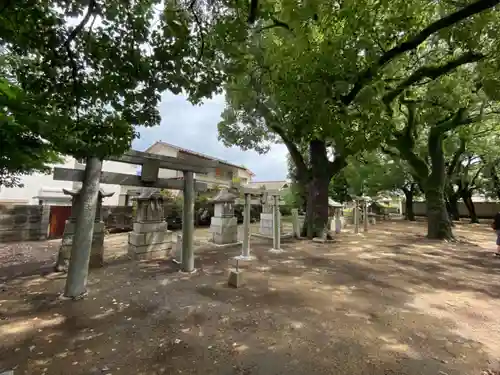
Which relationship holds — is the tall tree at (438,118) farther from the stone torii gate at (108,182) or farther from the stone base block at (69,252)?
the stone base block at (69,252)

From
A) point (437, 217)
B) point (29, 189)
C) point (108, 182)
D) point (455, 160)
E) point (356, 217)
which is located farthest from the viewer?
point (29, 189)

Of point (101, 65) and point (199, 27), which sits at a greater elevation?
point (199, 27)

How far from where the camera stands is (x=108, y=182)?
18.2 ft

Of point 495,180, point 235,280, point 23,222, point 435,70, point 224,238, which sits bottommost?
point 235,280

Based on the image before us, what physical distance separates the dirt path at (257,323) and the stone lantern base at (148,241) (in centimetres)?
83

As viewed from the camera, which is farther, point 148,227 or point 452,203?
point 452,203

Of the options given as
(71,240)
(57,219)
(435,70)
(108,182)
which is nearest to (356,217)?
(435,70)

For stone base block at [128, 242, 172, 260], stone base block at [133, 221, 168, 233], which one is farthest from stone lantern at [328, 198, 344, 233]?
stone base block at [133, 221, 168, 233]

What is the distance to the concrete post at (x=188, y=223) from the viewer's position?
6.25m

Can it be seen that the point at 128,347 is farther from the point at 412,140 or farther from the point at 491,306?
the point at 412,140

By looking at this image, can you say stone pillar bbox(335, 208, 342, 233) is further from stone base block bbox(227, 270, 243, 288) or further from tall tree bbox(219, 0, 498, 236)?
stone base block bbox(227, 270, 243, 288)

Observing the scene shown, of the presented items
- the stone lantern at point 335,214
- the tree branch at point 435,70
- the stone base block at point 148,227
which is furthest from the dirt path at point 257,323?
the stone lantern at point 335,214

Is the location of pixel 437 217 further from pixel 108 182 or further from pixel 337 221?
pixel 108 182

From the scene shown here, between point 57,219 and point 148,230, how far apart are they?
716 centimetres
